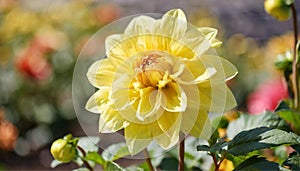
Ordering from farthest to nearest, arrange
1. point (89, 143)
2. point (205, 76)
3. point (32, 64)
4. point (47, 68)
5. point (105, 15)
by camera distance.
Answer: point (105, 15) → point (47, 68) → point (32, 64) → point (89, 143) → point (205, 76)

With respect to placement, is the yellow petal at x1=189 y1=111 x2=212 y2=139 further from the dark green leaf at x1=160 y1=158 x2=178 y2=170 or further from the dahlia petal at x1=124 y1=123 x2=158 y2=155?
the dark green leaf at x1=160 y1=158 x2=178 y2=170

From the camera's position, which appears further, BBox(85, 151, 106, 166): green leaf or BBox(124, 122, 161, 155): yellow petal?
BBox(85, 151, 106, 166): green leaf

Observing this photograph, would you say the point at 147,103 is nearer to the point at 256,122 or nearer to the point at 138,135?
the point at 138,135

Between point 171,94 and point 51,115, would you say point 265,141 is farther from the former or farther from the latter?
point 51,115

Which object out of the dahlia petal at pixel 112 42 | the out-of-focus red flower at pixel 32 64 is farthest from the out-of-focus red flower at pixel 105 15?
the dahlia petal at pixel 112 42

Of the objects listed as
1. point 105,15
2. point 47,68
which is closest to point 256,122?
point 47,68

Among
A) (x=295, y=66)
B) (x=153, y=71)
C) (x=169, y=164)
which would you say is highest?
(x=153, y=71)

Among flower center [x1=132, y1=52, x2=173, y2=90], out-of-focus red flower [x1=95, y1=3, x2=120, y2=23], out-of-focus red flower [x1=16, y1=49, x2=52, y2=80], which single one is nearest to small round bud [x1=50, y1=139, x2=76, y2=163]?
flower center [x1=132, y1=52, x2=173, y2=90]
